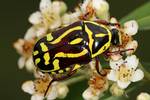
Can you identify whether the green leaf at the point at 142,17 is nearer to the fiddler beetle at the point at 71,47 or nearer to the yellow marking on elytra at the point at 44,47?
the fiddler beetle at the point at 71,47

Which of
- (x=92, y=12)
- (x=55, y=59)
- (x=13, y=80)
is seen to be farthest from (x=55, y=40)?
(x=13, y=80)

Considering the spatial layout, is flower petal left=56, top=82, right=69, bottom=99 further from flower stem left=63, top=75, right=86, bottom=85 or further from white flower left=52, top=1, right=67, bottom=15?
white flower left=52, top=1, right=67, bottom=15

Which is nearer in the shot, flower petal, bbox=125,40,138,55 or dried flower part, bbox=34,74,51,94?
flower petal, bbox=125,40,138,55

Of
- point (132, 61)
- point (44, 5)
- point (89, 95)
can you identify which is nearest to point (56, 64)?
point (89, 95)

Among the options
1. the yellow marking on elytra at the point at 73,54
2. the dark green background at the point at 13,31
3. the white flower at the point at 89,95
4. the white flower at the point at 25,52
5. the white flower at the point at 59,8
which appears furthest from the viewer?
the dark green background at the point at 13,31

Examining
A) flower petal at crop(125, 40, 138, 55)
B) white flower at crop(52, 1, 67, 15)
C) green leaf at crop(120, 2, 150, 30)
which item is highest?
white flower at crop(52, 1, 67, 15)

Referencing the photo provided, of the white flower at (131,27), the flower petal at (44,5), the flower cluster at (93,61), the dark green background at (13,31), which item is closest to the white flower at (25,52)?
the flower cluster at (93,61)

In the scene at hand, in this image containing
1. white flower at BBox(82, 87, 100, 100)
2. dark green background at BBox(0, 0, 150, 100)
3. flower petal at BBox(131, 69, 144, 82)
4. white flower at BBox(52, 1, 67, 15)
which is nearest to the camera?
flower petal at BBox(131, 69, 144, 82)

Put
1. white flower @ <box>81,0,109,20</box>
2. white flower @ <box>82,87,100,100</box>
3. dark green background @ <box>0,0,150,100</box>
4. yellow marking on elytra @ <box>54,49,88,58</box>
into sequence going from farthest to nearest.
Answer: dark green background @ <box>0,0,150,100</box> < white flower @ <box>81,0,109,20</box> < white flower @ <box>82,87,100,100</box> < yellow marking on elytra @ <box>54,49,88,58</box>

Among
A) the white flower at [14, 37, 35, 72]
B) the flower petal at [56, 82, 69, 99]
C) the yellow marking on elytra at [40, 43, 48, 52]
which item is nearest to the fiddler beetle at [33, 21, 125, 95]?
the yellow marking on elytra at [40, 43, 48, 52]
